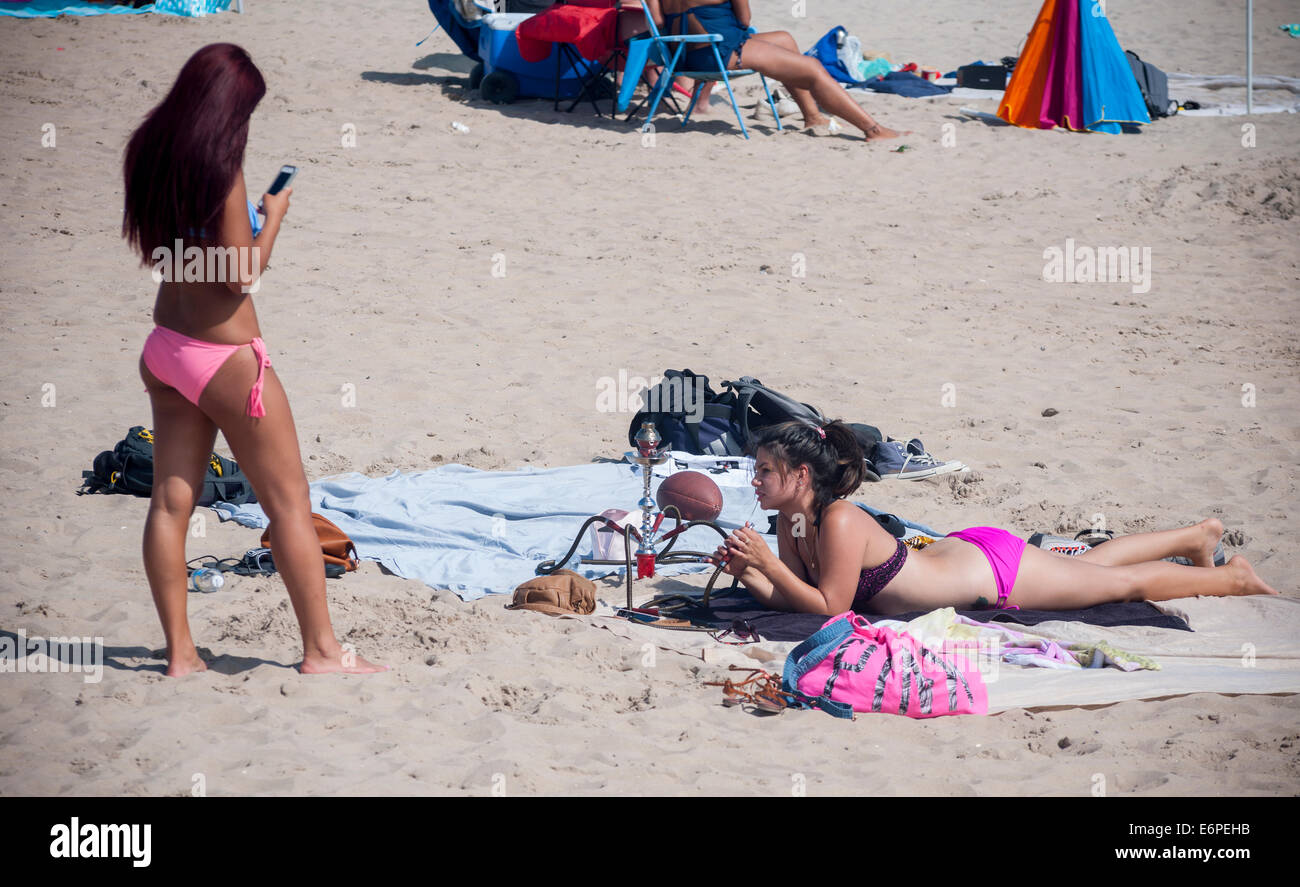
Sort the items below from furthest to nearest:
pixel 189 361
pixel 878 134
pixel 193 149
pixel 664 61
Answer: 1. pixel 878 134
2. pixel 664 61
3. pixel 189 361
4. pixel 193 149

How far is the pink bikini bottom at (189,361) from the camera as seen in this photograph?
10.5 ft

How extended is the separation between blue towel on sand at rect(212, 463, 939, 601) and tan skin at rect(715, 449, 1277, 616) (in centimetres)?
84

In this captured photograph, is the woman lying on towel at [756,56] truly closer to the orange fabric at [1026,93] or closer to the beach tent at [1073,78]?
the orange fabric at [1026,93]

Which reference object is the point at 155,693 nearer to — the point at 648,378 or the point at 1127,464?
the point at 648,378

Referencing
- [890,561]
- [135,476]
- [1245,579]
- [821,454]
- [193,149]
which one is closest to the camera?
[193,149]

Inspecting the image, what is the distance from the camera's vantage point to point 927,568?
434 cm

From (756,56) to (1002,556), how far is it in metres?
8.01

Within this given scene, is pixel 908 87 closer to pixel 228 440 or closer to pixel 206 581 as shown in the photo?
pixel 206 581

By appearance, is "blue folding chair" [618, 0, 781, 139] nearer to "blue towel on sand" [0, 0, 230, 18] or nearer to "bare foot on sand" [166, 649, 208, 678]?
"blue towel on sand" [0, 0, 230, 18]

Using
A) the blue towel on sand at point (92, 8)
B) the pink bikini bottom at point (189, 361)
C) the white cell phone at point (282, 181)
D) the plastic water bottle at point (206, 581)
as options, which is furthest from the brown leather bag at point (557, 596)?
the blue towel on sand at point (92, 8)

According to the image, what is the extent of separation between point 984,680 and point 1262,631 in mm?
1303

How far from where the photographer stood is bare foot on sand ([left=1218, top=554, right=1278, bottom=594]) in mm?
4578

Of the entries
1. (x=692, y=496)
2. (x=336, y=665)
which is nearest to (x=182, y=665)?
(x=336, y=665)

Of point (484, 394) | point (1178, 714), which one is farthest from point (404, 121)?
point (1178, 714)
